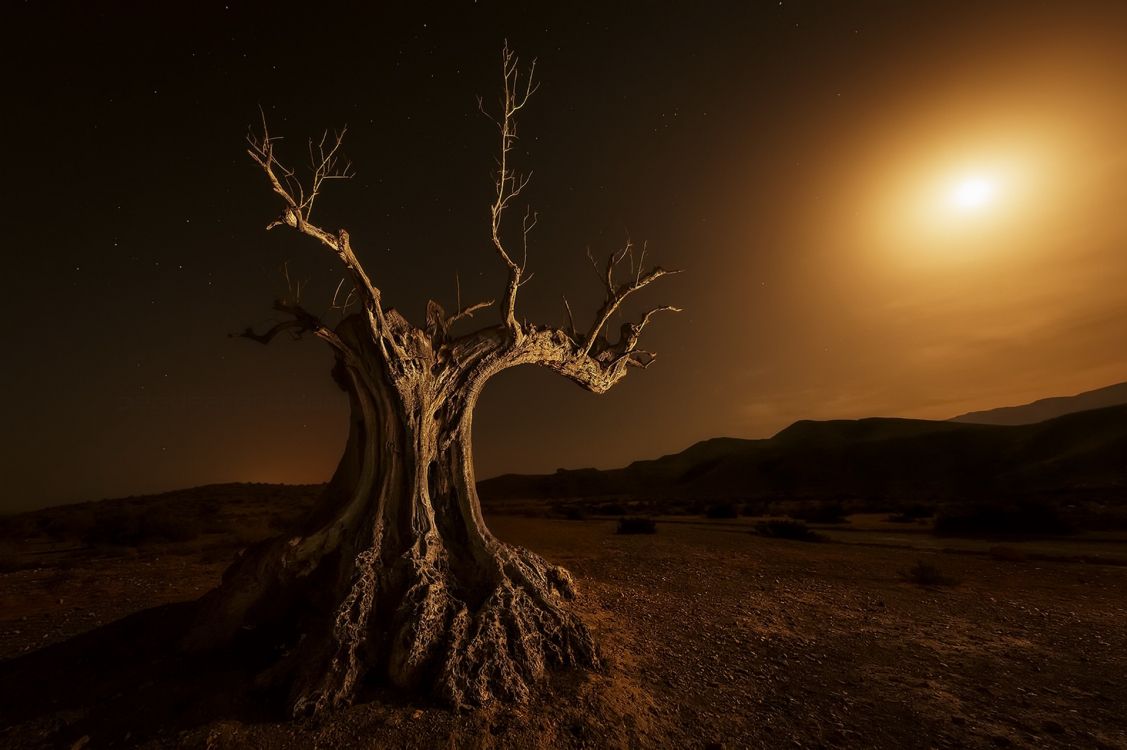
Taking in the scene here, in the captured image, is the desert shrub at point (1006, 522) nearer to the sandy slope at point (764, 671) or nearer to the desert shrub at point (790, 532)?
the desert shrub at point (790, 532)

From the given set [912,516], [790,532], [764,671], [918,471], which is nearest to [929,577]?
[764,671]

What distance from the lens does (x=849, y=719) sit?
4.29 metres

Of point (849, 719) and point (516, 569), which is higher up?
point (516, 569)

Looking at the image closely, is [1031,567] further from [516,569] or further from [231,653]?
[231,653]

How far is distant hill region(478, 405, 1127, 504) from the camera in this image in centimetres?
3703

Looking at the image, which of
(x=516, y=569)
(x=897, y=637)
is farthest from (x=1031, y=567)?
(x=516, y=569)

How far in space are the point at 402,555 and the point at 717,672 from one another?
401 centimetres

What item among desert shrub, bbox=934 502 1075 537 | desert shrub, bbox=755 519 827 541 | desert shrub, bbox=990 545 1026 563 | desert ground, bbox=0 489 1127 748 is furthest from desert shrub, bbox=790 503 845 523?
desert ground, bbox=0 489 1127 748

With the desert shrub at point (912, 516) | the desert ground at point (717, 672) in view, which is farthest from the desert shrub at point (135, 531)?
the desert shrub at point (912, 516)

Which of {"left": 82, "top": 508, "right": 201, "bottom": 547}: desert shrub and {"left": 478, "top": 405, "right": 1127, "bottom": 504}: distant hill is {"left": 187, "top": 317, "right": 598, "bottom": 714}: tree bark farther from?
{"left": 478, "top": 405, "right": 1127, "bottom": 504}: distant hill

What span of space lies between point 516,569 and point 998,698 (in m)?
5.33

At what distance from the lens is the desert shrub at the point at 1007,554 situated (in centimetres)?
1134

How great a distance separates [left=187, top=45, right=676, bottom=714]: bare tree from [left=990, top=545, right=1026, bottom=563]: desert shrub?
1250 centimetres

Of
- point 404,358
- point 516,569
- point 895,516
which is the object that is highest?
point 404,358
